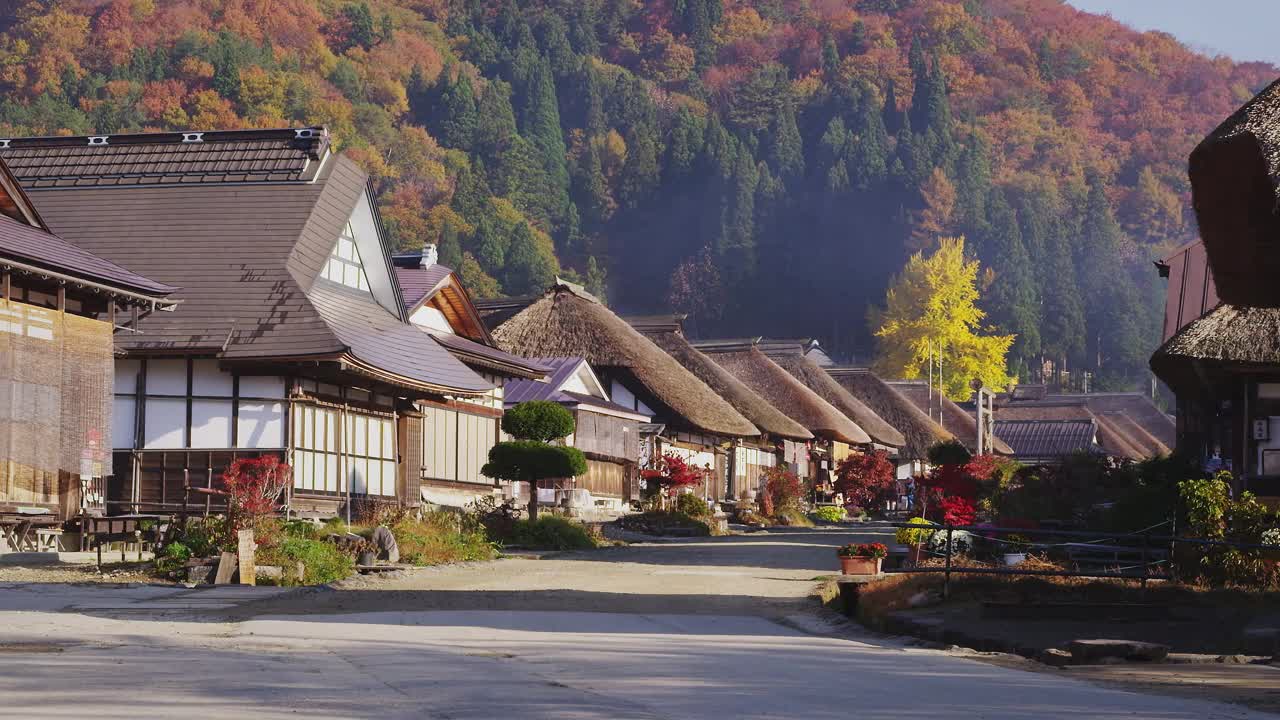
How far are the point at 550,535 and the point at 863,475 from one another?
28.5 m

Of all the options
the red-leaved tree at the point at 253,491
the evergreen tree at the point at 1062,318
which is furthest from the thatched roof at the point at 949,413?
the red-leaved tree at the point at 253,491

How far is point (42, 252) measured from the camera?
2469 centimetres

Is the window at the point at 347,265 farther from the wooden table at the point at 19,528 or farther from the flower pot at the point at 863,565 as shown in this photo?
the flower pot at the point at 863,565

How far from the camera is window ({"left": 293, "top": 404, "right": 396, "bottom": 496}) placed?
29.6m

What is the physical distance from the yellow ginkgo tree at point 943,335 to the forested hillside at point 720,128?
22.5 meters

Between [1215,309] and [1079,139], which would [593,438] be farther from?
[1079,139]

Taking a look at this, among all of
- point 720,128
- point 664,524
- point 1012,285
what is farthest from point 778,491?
point 720,128

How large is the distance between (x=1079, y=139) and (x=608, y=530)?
5479 inches

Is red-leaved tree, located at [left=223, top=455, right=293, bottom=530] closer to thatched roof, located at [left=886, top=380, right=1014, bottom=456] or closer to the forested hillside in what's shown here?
thatched roof, located at [left=886, top=380, right=1014, bottom=456]

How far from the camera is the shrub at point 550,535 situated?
31.4 metres

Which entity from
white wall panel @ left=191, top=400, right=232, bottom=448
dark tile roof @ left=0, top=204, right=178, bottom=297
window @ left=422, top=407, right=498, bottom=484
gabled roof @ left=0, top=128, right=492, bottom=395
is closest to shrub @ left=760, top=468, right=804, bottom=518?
window @ left=422, top=407, right=498, bottom=484

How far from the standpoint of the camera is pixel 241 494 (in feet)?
70.0

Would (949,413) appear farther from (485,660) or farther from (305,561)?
(485,660)

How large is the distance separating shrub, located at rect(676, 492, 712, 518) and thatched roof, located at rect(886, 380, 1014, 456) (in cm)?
3462
